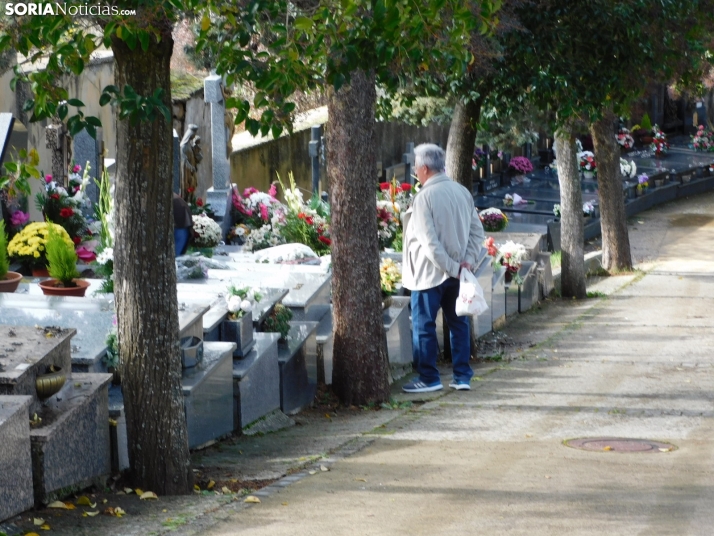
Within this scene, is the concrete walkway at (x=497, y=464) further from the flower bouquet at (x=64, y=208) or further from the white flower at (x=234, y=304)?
the flower bouquet at (x=64, y=208)

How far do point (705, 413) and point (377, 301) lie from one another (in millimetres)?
2386

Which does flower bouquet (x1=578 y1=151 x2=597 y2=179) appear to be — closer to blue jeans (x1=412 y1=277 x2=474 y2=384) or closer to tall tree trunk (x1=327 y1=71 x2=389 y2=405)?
blue jeans (x1=412 y1=277 x2=474 y2=384)

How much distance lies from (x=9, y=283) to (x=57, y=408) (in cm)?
364

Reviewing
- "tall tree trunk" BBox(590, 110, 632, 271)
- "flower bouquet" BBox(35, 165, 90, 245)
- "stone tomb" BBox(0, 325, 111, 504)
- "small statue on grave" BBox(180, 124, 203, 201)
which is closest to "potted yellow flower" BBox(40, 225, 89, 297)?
"flower bouquet" BBox(35, 165, 90, 245)

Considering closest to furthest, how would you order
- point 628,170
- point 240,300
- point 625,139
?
point 240,300
point 628,170
point 625,139

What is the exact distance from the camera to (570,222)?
668 inches

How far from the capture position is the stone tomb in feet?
16.2

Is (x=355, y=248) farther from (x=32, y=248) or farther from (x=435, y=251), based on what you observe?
(x=32, y=248)

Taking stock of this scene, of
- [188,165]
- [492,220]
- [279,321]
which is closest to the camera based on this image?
[279,321]

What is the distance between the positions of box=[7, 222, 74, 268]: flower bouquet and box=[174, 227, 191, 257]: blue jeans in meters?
1.76

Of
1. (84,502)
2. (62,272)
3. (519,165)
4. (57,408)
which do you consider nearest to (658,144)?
(519,165)

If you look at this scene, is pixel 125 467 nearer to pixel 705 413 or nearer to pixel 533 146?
pixel 705 413

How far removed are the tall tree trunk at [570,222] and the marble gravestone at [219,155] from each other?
4.69 metres

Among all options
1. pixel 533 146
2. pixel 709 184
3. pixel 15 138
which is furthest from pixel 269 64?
pixel 709 184
